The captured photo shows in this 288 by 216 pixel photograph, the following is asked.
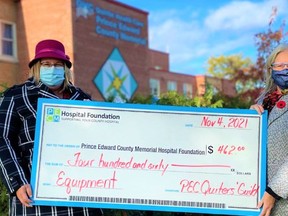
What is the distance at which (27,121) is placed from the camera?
9.76ft

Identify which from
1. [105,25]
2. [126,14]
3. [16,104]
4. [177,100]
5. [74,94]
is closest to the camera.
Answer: [16,104]

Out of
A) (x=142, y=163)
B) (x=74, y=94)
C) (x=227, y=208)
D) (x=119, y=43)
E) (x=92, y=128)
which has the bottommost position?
(x=227, y=208)

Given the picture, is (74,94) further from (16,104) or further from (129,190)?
(129,190)

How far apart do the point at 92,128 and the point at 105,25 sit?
766 inches

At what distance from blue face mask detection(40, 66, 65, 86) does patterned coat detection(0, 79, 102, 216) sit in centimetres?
6

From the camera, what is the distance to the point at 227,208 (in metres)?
3.05

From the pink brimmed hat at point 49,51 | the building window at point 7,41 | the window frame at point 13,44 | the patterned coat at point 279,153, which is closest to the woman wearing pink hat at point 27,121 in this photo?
the pink brimmed hat at point 49,51

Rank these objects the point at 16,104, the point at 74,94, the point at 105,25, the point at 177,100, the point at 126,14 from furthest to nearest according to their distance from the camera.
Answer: the point at 126,14
the point at 105,25
the point at 177,100
the point at 74,94
the point at 16,104

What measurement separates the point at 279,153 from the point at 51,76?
5.34 ft

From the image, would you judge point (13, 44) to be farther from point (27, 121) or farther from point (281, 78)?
point (281, 78)

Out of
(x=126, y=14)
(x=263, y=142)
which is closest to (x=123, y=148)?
(x=263, y=142)

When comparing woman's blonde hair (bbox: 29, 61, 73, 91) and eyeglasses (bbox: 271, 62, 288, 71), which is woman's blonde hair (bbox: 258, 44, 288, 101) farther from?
woman's blonde hair (bbox: 29, 61, 73, 91)

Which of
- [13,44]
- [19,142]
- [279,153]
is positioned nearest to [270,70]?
[279,153]

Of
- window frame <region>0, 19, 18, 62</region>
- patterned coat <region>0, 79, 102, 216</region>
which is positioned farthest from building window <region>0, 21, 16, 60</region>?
patterned coat <region>0, 79, 102, 216</region>
